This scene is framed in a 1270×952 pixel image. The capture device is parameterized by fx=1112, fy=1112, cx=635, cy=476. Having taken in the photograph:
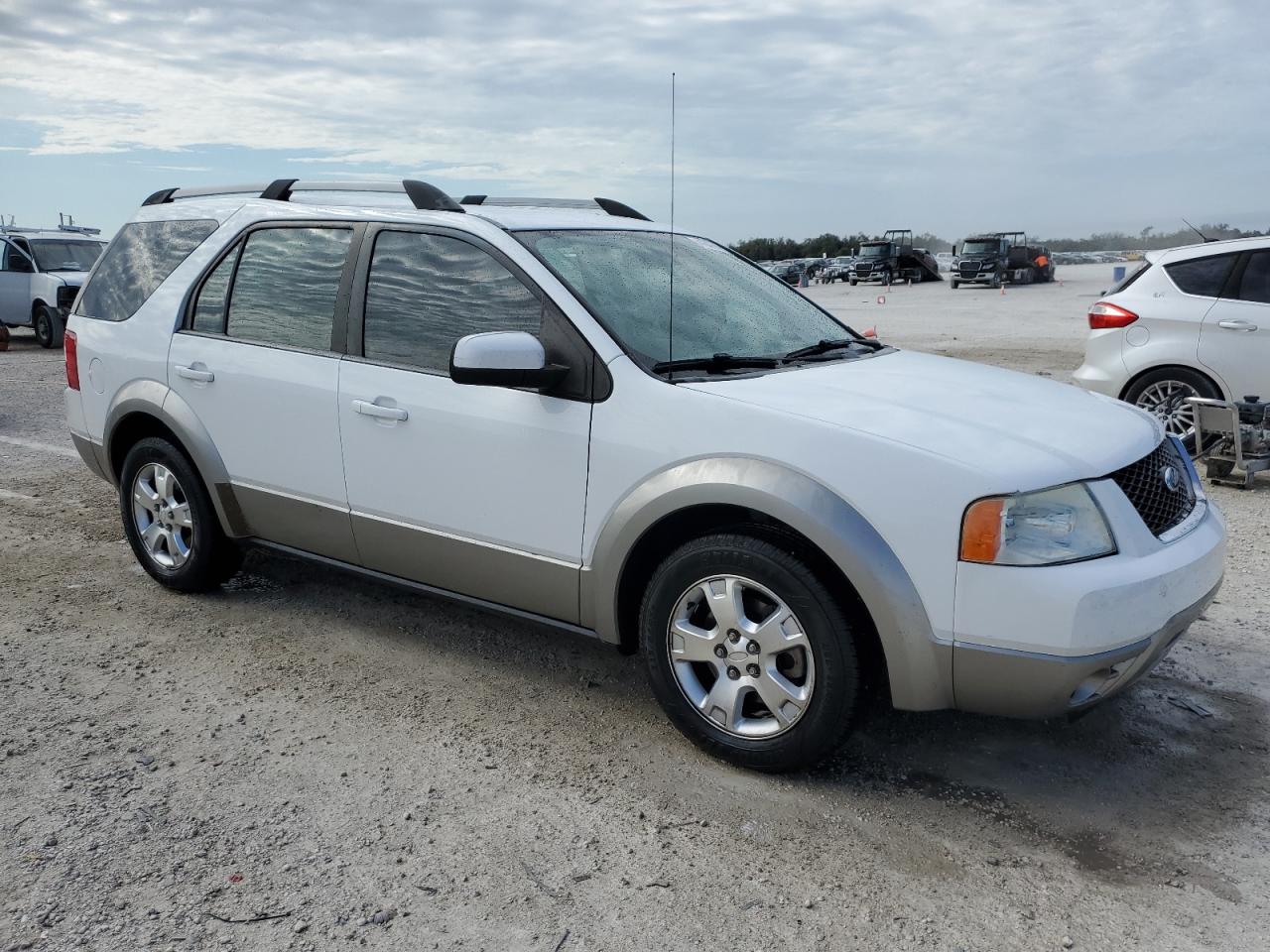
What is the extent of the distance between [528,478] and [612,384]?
45cm

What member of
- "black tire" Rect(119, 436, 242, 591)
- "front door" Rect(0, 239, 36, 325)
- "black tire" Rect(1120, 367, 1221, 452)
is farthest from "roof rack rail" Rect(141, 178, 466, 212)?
"front door" Rect(0, 239, 36, 325)

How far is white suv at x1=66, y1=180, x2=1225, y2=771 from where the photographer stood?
3104 millimetres

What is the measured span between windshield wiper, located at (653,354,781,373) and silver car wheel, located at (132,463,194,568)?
2.50 metres

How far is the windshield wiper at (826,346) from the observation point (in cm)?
402

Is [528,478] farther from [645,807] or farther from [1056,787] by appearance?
[1056,787]

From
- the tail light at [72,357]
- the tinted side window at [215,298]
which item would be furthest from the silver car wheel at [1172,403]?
the tail light at [72,357]

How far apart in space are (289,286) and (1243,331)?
6473 millimetres

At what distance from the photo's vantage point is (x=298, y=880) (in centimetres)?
292

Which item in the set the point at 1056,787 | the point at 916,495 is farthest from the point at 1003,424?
the point at 1056,787

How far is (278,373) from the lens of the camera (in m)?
4.44

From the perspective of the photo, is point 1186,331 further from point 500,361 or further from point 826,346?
point 500,361

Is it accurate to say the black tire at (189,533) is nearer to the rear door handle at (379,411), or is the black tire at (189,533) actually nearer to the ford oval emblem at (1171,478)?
the rear door handle at (379,411)

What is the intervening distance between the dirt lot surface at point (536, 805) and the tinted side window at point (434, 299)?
4.22 feet

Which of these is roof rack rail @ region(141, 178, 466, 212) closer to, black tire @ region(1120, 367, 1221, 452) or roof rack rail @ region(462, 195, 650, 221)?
roof rack rail @ region(462, 195, 650, 221)
